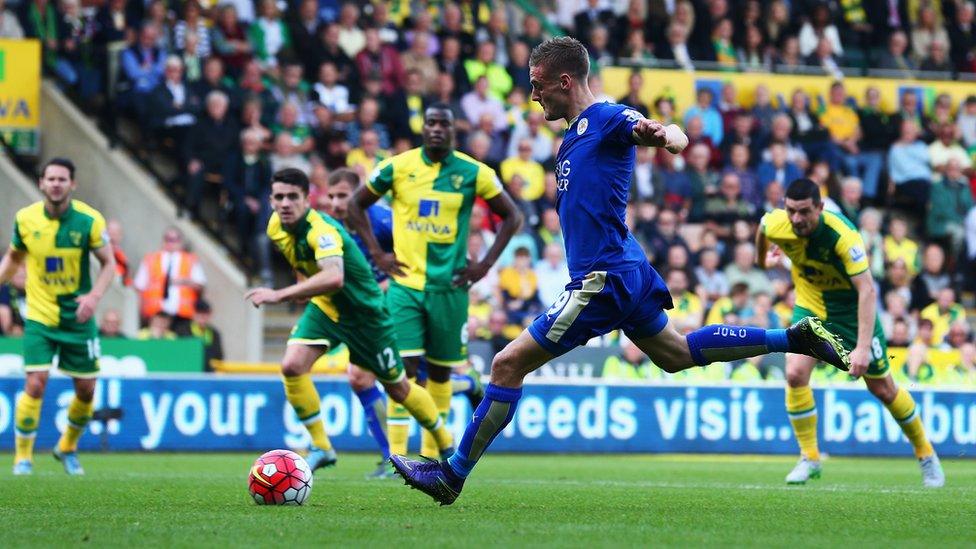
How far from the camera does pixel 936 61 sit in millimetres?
26562

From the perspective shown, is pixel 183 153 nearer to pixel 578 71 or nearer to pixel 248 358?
pixel 248 358

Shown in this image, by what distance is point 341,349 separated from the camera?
18344 millimetres

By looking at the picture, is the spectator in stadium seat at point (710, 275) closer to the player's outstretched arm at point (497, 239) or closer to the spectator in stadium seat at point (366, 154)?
the spectator in stadium seat at point (366, 154)

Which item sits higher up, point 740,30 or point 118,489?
point 740,30

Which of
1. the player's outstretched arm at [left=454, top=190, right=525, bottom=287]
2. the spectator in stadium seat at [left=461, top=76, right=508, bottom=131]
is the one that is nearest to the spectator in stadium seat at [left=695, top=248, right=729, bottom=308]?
the spectator in stadium seat at [left=461, top=76, right=508, bottom=131]

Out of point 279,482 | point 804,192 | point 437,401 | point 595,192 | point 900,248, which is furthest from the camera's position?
point 900,248

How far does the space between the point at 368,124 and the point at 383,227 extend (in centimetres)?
758

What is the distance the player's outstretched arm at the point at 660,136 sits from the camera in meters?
7.59

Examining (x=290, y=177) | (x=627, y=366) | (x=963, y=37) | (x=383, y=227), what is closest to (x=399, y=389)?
(x=290, y=177)

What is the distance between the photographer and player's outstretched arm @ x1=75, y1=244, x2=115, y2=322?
12477 mm

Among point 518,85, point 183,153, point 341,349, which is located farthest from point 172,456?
point 518,85

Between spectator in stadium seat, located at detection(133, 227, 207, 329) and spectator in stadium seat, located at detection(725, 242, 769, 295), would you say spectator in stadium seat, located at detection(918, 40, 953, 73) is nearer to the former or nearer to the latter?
spectator in stadium seat, located at detection(725, 242, 769, 295)

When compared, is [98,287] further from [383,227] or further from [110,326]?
[110,326]

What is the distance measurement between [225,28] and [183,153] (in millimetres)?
2026
